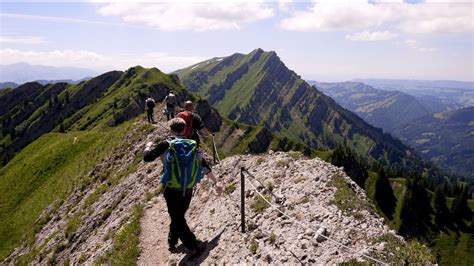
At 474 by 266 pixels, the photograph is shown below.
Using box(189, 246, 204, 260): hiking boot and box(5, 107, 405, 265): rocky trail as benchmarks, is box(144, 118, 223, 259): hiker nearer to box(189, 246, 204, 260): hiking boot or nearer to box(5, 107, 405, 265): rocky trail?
box(189, 246, 204, 260): hiking boot

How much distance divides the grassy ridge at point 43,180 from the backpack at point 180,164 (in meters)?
26.3

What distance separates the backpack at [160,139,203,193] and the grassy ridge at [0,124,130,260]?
26.3 meters

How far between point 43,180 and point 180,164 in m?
40.2

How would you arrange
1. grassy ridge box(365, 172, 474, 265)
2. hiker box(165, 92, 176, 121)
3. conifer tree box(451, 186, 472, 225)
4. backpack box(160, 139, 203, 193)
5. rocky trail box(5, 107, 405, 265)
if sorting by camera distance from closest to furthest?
1. backpack box(160, 139, 203, 193)
2. rocky trail box(5, 107, 405, 265)
3. hiker box(165, 92, 176, 121)
4. grassy ridge box(365, 172, 474, 265)
5. conifer tree box(451, 186, 472, 225)

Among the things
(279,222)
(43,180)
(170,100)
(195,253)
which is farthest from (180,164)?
(43,180)

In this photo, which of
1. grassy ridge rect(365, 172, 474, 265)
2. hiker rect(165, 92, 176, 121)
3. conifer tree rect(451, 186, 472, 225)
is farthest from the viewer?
conifer tree rect(451, 186, 472, 225)

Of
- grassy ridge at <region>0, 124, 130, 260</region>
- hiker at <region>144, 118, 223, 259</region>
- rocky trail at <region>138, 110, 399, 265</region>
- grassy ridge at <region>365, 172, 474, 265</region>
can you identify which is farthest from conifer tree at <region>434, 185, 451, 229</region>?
hiker at <region>144, 118, 223, 259</region>

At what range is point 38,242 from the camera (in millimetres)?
29266

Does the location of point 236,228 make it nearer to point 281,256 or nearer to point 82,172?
point 281,256

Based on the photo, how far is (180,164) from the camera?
11680mm

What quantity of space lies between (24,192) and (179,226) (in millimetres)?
39491

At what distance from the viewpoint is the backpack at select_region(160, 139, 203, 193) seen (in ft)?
38.1

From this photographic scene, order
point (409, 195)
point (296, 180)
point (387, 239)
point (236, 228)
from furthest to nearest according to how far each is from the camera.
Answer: point (409, 195) → point (296, 180) → point (236, 228) → point (387, 239)

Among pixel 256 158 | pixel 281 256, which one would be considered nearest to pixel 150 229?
pixel 256 158
